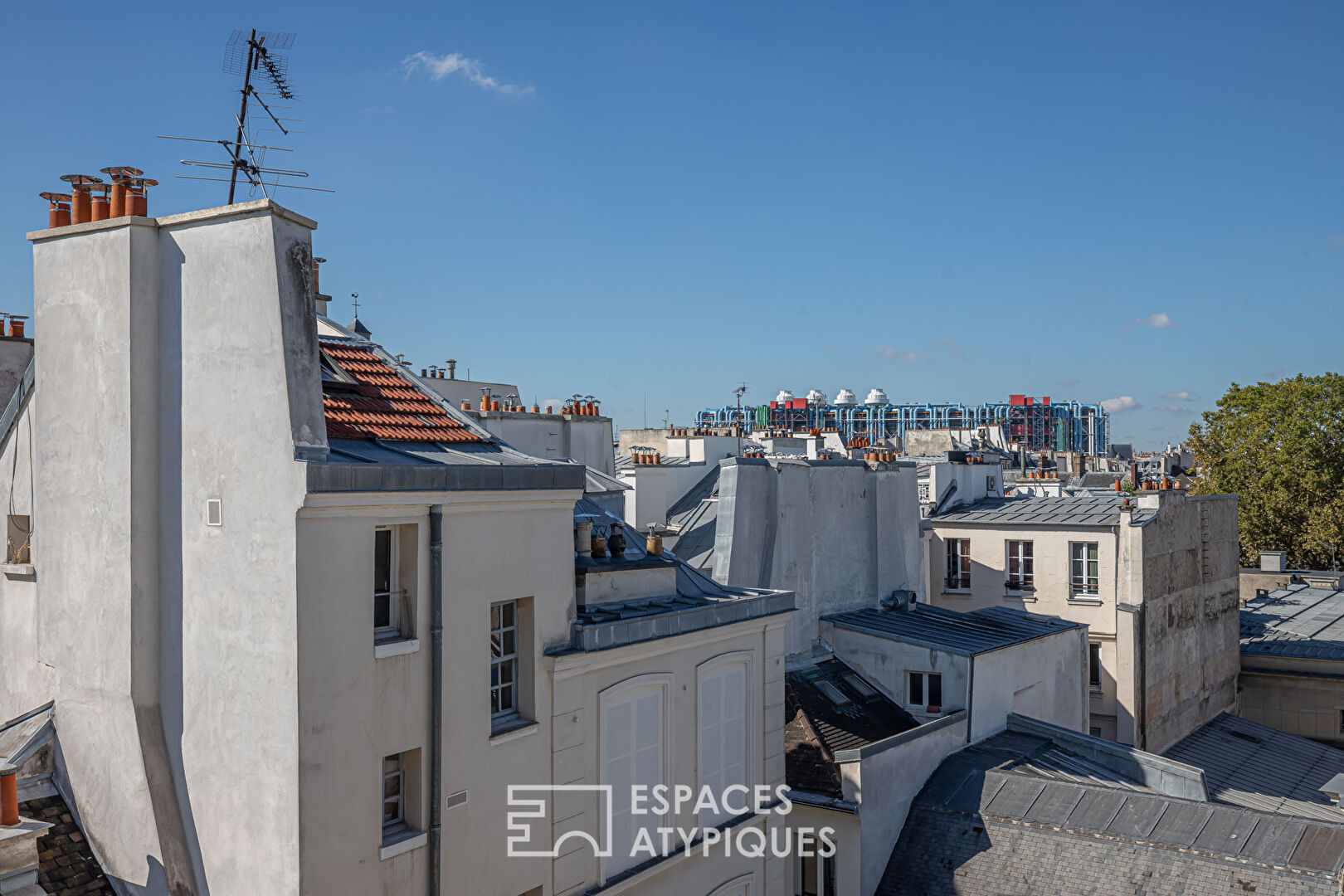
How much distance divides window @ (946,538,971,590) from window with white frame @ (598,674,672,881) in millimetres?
19296

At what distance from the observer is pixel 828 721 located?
18812 millimetres

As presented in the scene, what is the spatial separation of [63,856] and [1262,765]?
2736cm

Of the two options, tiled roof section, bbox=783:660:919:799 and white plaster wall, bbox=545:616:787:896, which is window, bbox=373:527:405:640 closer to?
white plaster wall, bbox=545:616:787:896

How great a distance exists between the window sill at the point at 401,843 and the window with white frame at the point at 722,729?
476cm

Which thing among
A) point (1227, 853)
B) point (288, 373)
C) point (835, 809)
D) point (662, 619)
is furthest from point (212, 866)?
point (1227, 853)

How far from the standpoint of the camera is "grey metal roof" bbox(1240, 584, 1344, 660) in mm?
32031

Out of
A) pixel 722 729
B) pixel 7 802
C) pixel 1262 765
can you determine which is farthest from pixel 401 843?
pixel 1262 765

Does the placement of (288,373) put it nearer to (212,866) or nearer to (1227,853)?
(212,866)

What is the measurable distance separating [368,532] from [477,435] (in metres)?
2.76

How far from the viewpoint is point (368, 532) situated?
1004 centimetres

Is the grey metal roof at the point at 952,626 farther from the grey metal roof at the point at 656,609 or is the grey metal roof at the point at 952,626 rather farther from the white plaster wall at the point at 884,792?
the grey metal roof at the point at 656,609

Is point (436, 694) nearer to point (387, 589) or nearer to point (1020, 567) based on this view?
point (387, 589)

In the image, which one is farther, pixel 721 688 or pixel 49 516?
pixel 721 688

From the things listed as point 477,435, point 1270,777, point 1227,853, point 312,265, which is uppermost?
point 312,265
